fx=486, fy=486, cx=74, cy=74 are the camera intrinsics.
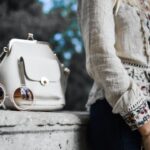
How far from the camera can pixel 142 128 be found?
1.34 metres

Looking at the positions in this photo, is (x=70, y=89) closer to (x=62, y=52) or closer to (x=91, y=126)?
(x=62, y=52)

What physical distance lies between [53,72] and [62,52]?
14.7 ft

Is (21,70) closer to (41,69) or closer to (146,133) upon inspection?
(41,69)

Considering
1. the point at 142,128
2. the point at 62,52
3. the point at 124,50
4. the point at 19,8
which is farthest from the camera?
the point at 62,52

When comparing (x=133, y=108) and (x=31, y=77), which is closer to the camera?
(x=133, y=108)

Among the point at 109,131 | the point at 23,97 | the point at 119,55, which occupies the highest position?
the point at 119,55

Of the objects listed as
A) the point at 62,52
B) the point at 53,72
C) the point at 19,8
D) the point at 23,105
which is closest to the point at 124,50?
the point at 53,72

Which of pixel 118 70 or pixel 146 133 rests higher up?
pixel 118 70

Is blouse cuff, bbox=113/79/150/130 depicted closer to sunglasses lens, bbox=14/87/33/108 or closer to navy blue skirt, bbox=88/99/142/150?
navy blue skirt, bbox=88/99/142/150

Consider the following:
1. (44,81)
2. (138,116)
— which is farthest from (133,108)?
(44,81)

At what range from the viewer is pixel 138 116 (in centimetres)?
133

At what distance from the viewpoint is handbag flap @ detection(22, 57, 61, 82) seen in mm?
1444

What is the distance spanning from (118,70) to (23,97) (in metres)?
0.29

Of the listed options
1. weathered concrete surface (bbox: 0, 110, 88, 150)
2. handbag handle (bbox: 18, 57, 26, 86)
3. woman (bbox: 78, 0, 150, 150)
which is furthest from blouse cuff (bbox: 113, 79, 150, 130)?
handbag handle (bbox: 18, 57, 26, 86)
